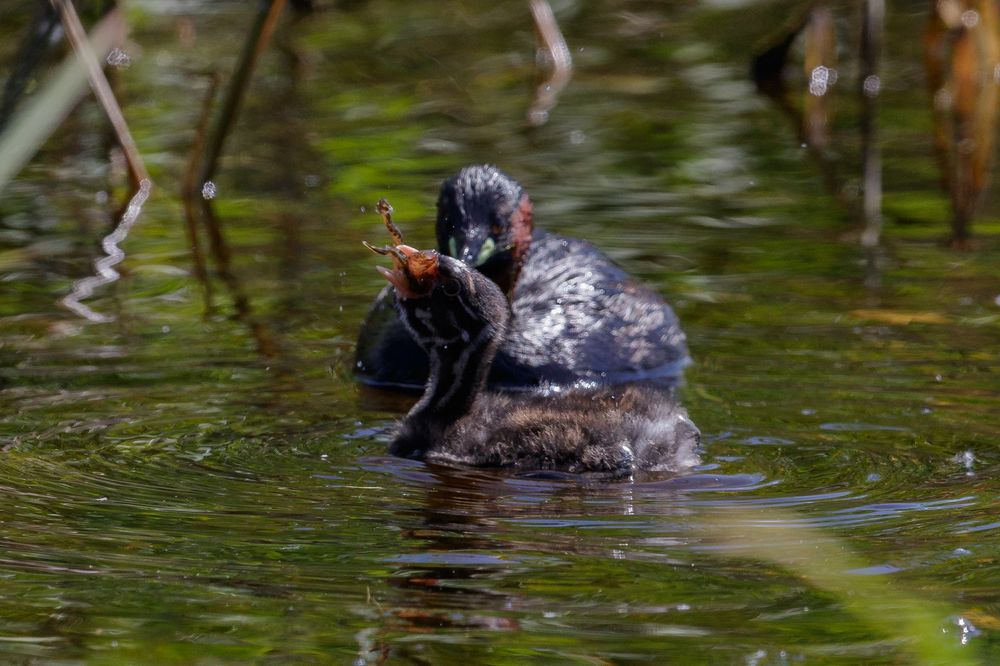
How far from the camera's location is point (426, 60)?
15.7 meters

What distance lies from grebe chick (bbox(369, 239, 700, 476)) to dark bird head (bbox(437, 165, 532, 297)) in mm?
1480

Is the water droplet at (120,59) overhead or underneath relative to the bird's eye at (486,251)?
overhead

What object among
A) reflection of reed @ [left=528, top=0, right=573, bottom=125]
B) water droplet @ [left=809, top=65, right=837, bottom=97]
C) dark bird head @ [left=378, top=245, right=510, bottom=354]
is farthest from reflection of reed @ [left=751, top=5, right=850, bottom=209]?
dark bird head @ [left=378, top=245, right=510, bottom=354]

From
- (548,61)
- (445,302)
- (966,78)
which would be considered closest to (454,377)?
(445,302)

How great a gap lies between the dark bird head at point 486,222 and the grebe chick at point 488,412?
4.86 ft

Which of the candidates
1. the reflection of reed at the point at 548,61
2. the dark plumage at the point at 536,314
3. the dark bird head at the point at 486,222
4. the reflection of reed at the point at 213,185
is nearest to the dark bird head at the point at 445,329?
the dark plumage at the point at 536,314

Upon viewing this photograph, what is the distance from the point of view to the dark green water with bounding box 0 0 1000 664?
4.76 meters

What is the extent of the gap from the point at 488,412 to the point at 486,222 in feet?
6.68

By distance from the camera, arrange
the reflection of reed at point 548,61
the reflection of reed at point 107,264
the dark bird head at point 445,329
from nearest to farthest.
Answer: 1. the dark bird head at point 445,329
2. the reflection of reed at point 107,264
3. the reflection of reed at point 548,61

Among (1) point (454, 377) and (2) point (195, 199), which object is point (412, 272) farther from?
(2) point (195, 199)

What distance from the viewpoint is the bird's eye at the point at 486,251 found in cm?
859

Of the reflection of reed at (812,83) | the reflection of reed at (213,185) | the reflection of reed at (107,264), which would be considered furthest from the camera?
the reflection of reed at (812,83)

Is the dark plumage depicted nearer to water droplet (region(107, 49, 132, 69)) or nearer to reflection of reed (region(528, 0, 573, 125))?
reflection of reed (region(528, 0, 573, 125))

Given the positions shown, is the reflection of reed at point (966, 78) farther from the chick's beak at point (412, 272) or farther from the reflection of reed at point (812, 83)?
the chick's beak at point (412, 272)
